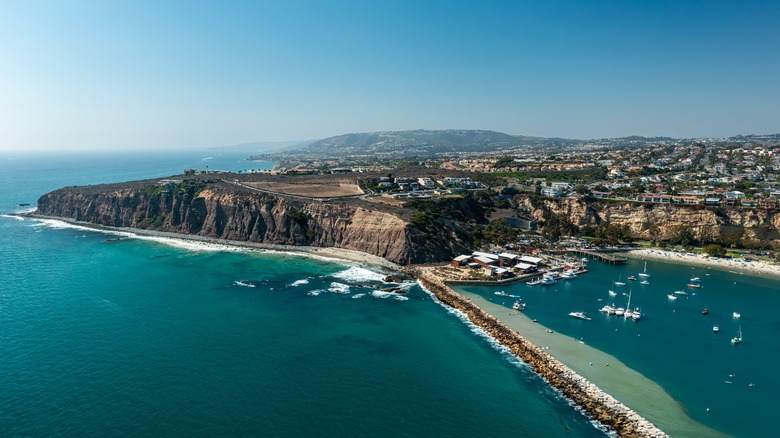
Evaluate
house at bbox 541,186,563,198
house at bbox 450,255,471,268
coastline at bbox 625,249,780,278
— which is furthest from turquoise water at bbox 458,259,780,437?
house at bbox 541,186,563,198

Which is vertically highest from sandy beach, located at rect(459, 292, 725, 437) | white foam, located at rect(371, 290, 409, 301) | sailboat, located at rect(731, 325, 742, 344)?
white foam, located at rect(371, 290, 409, 301)

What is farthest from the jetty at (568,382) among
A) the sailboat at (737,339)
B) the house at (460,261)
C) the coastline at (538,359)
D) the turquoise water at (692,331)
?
the sailboat at (737,339)

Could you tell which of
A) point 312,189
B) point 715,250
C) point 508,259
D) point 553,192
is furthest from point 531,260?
point 312,189

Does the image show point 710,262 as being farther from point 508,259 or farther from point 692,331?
point 508,259

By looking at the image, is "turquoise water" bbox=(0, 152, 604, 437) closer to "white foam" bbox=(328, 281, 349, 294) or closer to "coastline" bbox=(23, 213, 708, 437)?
"white foam" bbox=(328, 281, 349, 294)

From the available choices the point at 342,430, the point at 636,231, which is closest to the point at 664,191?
the point at 636,231

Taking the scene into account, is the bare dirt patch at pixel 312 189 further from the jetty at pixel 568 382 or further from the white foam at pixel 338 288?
the jetty at pixel 568 382
